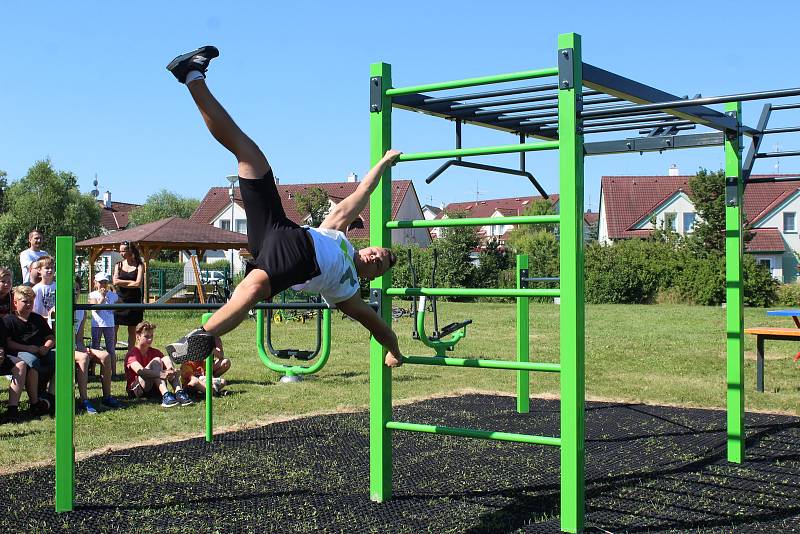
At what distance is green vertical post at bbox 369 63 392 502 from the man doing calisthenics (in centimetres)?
16

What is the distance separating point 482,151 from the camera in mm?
3775

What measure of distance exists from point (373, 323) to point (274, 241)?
716mm

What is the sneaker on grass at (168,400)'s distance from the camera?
7.14 metres

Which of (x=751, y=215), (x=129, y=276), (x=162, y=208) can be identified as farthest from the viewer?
(x=162, y=208)

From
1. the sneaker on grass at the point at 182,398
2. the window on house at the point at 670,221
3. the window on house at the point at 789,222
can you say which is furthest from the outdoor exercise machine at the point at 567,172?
the window on house at the point at 789,222

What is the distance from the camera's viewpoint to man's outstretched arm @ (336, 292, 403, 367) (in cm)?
399

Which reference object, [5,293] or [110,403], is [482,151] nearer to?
[110,403]

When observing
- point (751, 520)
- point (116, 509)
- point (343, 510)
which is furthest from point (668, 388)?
point (116, 509)

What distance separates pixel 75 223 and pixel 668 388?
36.8 metres

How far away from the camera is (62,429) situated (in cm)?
397

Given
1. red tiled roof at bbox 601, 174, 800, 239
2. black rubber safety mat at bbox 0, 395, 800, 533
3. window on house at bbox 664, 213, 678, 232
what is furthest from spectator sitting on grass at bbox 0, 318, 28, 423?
red tiled roof at bbox 601, 174, 800, 239

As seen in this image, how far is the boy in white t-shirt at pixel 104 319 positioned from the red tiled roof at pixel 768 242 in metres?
34.6

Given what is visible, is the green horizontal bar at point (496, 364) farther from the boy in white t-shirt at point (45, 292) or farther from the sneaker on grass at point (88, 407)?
the boy in white t-shirt at point (45, 292)

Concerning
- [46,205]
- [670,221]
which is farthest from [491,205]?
[670,221]
